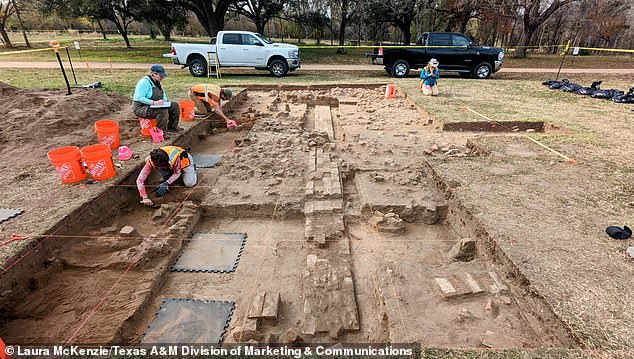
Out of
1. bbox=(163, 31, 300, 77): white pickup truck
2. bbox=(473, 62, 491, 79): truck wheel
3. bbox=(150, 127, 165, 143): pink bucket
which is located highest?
bbox=(163, 31, 300, 77): white pickup truck

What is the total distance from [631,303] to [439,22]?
27008 mm

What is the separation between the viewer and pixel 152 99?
19.3ft

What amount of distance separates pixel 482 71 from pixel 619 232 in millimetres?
12216

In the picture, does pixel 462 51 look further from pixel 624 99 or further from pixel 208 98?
pixel 208 98

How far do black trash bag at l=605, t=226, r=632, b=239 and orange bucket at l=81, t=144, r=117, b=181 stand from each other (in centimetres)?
568

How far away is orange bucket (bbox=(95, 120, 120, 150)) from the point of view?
5275 millimetres

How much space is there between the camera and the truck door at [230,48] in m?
13.0

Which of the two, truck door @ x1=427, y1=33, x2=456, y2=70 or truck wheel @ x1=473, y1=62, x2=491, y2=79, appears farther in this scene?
truck wheel @ x1=473, y1=62, x2=491, y2=79

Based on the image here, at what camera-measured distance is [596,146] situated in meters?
5.54

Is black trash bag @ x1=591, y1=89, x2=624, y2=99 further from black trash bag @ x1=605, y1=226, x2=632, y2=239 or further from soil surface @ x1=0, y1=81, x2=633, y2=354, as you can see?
black trash bag @ x1=605, y1=226, x2=632, y2=239

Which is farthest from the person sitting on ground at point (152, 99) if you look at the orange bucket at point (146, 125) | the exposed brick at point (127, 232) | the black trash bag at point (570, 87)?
the black trash bag at point (570, 87)

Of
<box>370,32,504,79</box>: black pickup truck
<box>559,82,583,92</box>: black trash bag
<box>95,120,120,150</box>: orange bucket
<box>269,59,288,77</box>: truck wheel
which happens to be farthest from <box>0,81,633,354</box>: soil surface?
<box>269,59,288,77</box>: truck wheel

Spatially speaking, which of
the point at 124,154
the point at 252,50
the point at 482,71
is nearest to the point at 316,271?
the point at 124,154

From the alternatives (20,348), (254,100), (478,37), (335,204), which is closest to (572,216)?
(335,204)
